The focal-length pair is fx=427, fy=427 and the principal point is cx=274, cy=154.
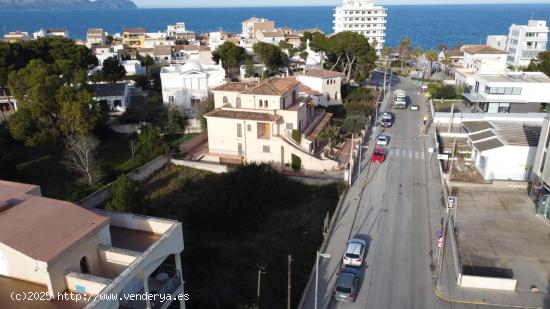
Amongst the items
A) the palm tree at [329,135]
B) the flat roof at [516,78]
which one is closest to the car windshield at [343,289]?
the palm tree at [329,135]

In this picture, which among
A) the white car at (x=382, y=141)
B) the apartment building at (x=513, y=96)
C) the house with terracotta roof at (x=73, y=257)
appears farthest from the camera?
the apartment building at (x=513, y=96)

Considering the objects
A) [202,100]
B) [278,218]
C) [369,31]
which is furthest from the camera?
[369,31]

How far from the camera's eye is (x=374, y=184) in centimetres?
3306

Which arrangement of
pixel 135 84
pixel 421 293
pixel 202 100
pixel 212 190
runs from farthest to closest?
pixel 135 84
pixel 202 100
pixel 212 190
pixel 421 293

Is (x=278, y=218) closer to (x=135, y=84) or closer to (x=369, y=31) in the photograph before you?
(x=135, y=84)

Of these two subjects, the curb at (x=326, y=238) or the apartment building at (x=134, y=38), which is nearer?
the curb at (x=326, y=238)

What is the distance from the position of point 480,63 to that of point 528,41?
1280 inches

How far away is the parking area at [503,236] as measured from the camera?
21844 mm

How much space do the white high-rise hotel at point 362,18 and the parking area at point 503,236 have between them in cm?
9728

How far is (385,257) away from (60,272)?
16500 millimetres

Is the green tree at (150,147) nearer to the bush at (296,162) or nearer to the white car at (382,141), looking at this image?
the bush at (296,162)

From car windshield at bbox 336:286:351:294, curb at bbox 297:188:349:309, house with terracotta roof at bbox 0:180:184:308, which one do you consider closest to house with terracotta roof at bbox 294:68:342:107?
curb at bbox 297:188:349:309

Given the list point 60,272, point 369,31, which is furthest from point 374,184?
point 369,31

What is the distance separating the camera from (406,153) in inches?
1565
